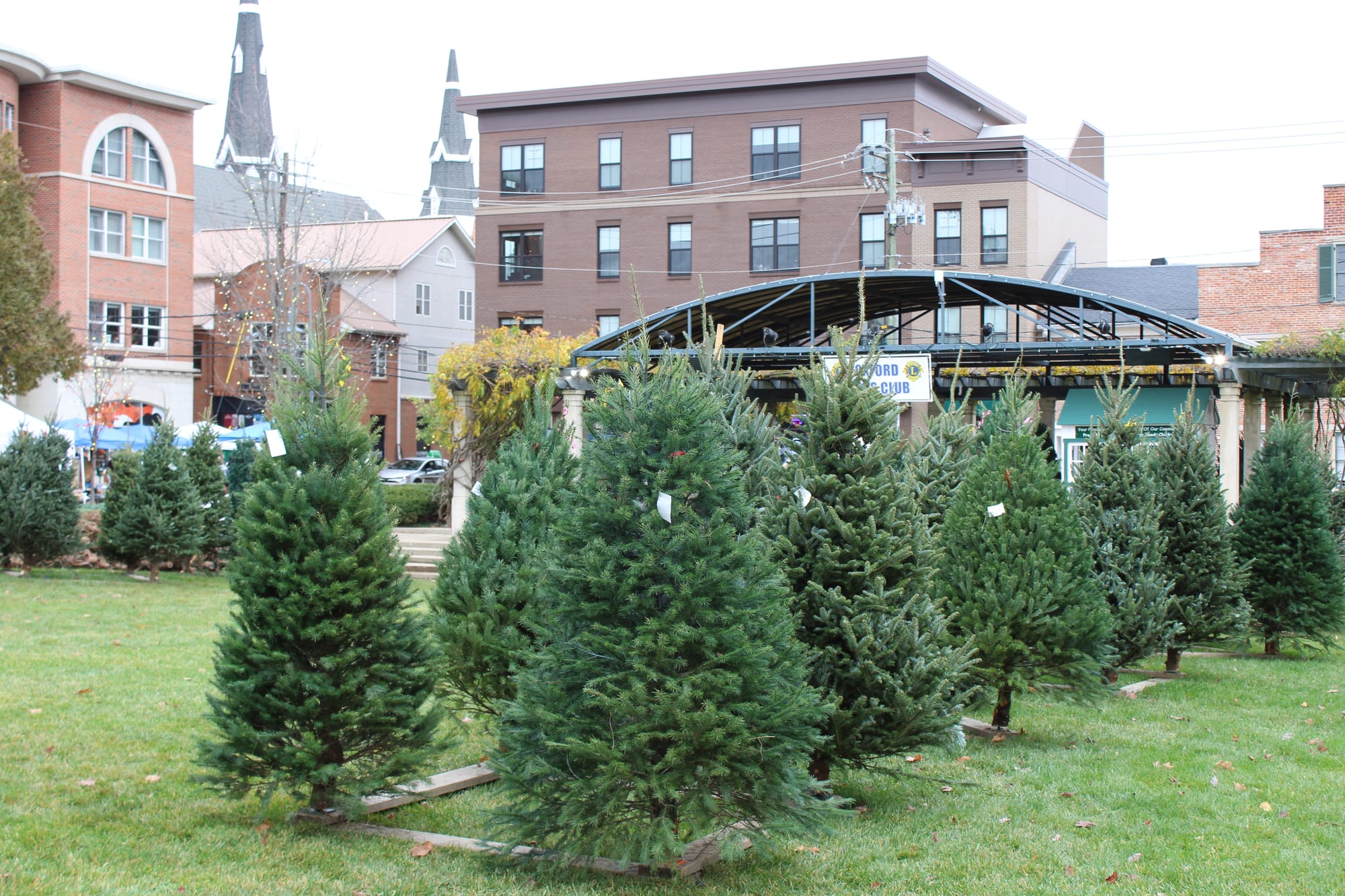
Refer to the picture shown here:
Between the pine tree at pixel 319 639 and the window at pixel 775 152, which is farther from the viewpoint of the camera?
the window at pixel 775 152

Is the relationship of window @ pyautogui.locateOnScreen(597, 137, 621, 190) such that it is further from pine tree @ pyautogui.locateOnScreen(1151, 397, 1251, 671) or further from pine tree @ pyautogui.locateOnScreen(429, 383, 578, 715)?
pine tree @ pyautogui.locateOnScreen(429, 383, 578, 715)

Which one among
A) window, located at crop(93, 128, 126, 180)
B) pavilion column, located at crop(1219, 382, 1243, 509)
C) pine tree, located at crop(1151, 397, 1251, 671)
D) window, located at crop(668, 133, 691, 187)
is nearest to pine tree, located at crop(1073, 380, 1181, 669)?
pine tree, located at crop(1151, 397, 1251, 671)

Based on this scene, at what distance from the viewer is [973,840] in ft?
23.9

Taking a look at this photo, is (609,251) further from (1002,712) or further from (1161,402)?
(1002,712)

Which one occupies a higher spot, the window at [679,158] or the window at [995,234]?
the window at [679,158]

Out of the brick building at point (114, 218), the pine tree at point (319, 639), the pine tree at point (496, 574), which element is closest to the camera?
the pine tree at point (319, 639)

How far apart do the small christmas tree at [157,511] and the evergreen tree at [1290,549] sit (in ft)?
54.8

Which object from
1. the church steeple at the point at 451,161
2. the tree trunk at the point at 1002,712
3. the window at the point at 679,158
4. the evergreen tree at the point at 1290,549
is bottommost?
the tree trunk at the point at 1002,712

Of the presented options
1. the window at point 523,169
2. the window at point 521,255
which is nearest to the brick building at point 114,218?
the window at point 521,255

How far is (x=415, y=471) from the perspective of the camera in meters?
50.0

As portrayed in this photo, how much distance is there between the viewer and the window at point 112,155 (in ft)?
142

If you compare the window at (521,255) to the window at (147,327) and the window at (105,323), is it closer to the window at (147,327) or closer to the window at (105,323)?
the window at (147,327)

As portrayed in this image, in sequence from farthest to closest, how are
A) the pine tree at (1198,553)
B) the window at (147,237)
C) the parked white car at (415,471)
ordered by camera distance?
the parked white car at (415,471)
the window at (147,237)
the pine tree at (1198,553)

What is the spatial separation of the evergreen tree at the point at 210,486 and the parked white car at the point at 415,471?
23104mm
